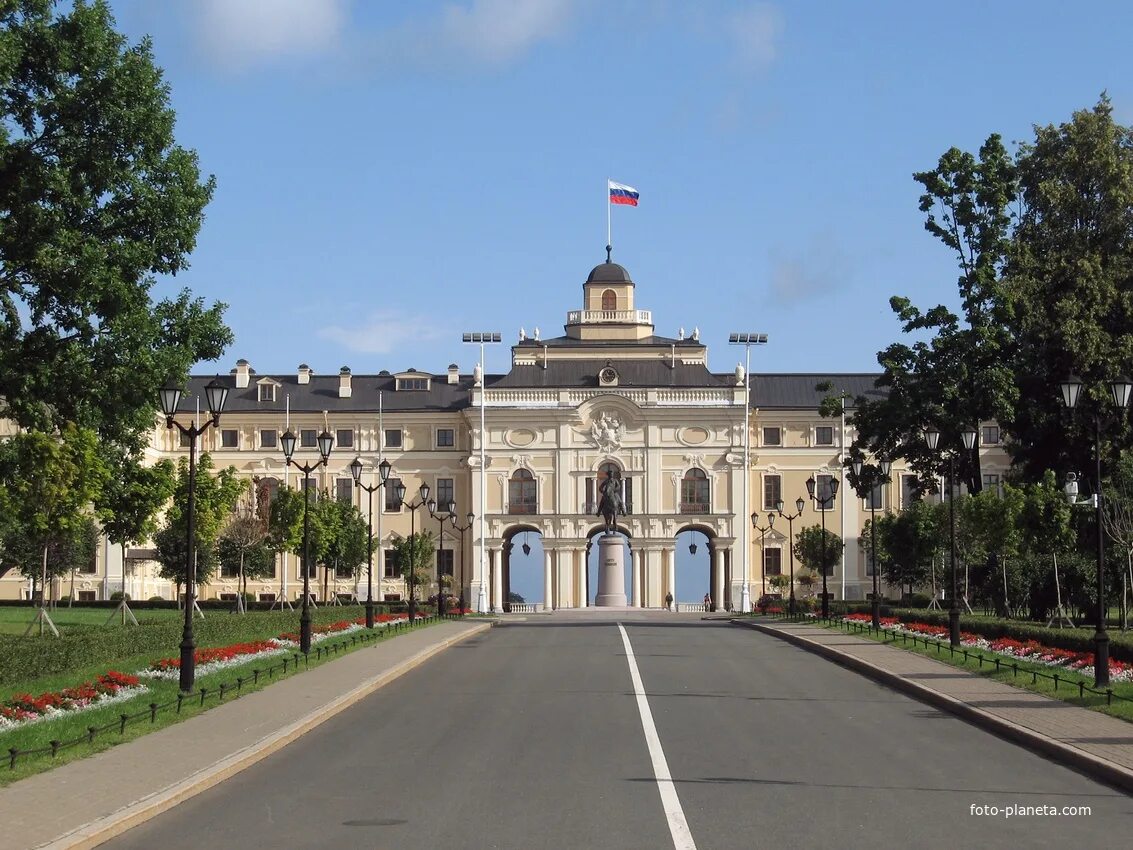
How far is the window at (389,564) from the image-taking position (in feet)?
332

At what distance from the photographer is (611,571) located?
88.2m

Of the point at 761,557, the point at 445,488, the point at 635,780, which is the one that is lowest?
the point at 635,780

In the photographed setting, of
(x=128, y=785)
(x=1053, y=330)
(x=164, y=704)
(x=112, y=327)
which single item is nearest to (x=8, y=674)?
(x=164, y=704)

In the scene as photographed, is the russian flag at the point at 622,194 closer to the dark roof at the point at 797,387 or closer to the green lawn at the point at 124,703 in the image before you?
the dark roof at the point at 797,387

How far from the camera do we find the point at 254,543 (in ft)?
246

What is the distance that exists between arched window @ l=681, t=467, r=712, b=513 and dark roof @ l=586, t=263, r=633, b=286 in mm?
14888

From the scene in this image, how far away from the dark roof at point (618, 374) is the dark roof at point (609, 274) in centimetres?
656

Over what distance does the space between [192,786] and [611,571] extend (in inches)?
2900

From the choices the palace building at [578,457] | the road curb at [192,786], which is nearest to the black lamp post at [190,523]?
the road curb at [192,786]

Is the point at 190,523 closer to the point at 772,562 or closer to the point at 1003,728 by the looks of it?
the point at 1003,728

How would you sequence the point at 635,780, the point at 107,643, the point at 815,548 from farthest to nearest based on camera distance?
the point at 815,548 < the point at 107,643 < the point at 635,780

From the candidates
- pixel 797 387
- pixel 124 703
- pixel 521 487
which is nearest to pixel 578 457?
pixel 521 487

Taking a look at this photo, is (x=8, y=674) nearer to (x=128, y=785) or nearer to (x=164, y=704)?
(x=164, y=704)

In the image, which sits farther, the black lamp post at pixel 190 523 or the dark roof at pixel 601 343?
the dark roof at pixel 601 343
